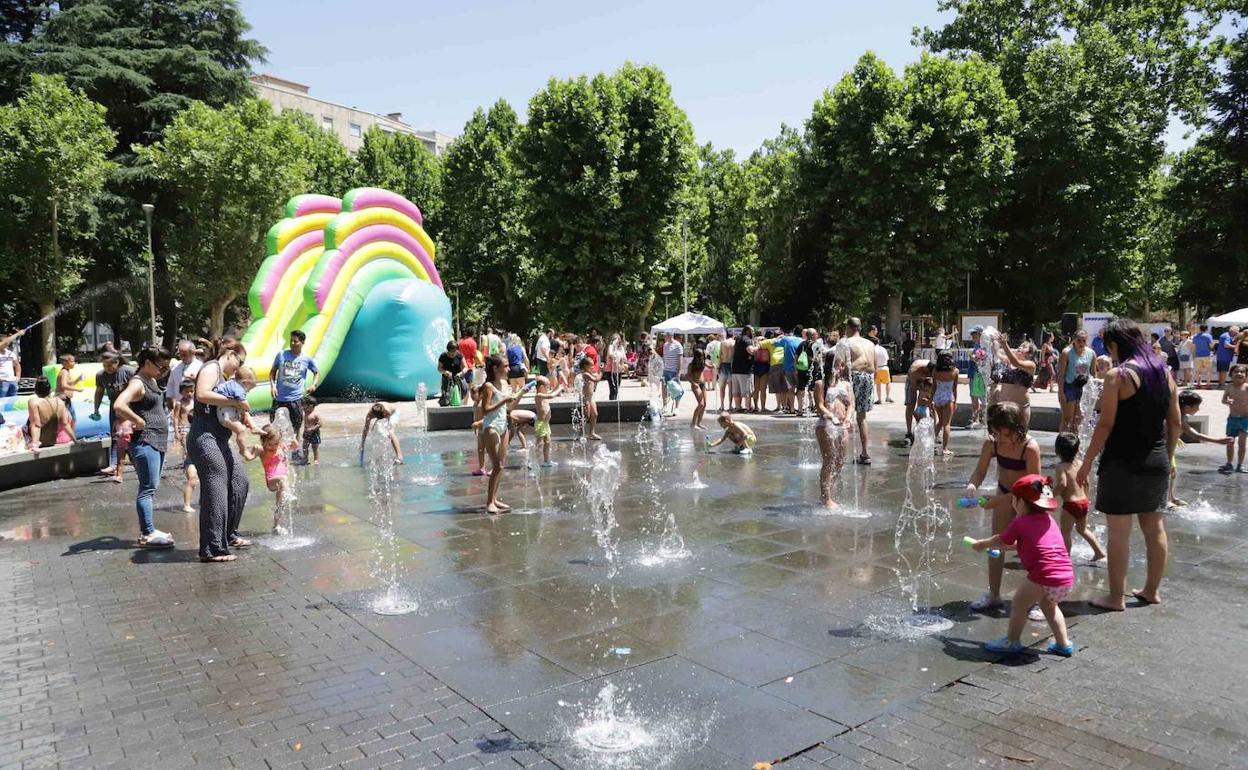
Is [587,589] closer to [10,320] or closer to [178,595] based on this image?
[178,595]

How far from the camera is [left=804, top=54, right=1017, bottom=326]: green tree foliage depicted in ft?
92.8

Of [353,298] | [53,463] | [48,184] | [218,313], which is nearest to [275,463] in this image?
[53,463]

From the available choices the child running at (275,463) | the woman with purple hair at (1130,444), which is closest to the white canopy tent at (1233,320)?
the woman with purple hair at (1130,444)

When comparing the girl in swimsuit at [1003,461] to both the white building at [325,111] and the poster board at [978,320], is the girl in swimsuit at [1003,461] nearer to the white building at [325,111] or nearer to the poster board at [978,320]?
the poster board at [978,320]

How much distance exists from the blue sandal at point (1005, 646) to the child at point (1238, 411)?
6238mm

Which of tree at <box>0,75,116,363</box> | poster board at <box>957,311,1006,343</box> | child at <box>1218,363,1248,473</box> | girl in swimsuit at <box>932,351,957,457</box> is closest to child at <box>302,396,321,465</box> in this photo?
girl in swimsuit at <box>932,351,957,457</box>

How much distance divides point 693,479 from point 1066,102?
26.6 meters

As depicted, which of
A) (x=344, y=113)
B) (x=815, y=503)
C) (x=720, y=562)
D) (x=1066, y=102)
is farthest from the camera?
(x=344, y=113)

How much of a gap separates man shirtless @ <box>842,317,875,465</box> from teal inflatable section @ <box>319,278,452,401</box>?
12.3 metres

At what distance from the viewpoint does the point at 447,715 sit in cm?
401

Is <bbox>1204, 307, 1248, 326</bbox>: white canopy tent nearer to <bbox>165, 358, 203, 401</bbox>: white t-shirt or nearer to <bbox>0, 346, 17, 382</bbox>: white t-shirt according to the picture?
<bbox>165, 358, 203, 401</bbox>: white t-shirt

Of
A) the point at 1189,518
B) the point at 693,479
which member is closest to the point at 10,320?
the point at 693,479

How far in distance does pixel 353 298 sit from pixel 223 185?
15.1 m

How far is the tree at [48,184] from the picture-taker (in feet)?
90.3
